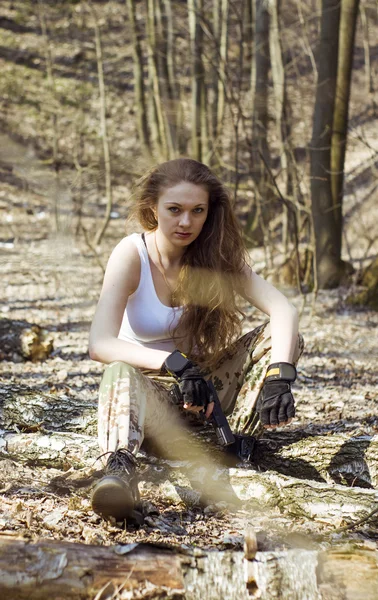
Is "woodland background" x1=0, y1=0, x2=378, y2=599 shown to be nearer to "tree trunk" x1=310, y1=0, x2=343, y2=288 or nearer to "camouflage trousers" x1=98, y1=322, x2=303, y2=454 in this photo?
"tree trunk" x1=310, y1=0, x2=343, y2=288

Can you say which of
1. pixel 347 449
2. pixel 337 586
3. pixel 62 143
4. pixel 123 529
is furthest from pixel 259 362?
pixel 62 143

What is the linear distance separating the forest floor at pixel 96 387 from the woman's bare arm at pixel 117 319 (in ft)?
1.74

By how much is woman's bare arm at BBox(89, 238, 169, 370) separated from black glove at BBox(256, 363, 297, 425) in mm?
500

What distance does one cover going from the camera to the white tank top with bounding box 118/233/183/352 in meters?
3.22

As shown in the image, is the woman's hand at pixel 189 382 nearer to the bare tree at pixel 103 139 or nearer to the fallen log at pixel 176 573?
the fallen log at pixel 176 573

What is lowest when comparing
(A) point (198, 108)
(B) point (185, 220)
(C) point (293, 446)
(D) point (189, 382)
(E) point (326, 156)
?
(C) point (293, 446)

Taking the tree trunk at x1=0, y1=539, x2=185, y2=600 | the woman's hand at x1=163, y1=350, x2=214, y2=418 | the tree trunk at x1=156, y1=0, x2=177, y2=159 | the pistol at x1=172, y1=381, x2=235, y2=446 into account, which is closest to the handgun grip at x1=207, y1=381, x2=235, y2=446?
the pistol at x1=172, y1=381, x2=235, y2=446

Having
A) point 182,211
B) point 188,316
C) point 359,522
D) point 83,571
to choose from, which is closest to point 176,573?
point 83,571

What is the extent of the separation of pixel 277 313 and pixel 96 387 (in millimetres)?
2026

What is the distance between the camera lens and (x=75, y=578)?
192 cm

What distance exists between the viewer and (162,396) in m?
3.10

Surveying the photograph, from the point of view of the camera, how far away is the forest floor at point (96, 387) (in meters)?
2.52

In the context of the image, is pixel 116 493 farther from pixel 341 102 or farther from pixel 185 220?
pixel 341 102

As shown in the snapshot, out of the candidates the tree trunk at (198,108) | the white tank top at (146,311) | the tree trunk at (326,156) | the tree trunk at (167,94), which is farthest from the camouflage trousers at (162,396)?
the tree trunk at (167,94)
